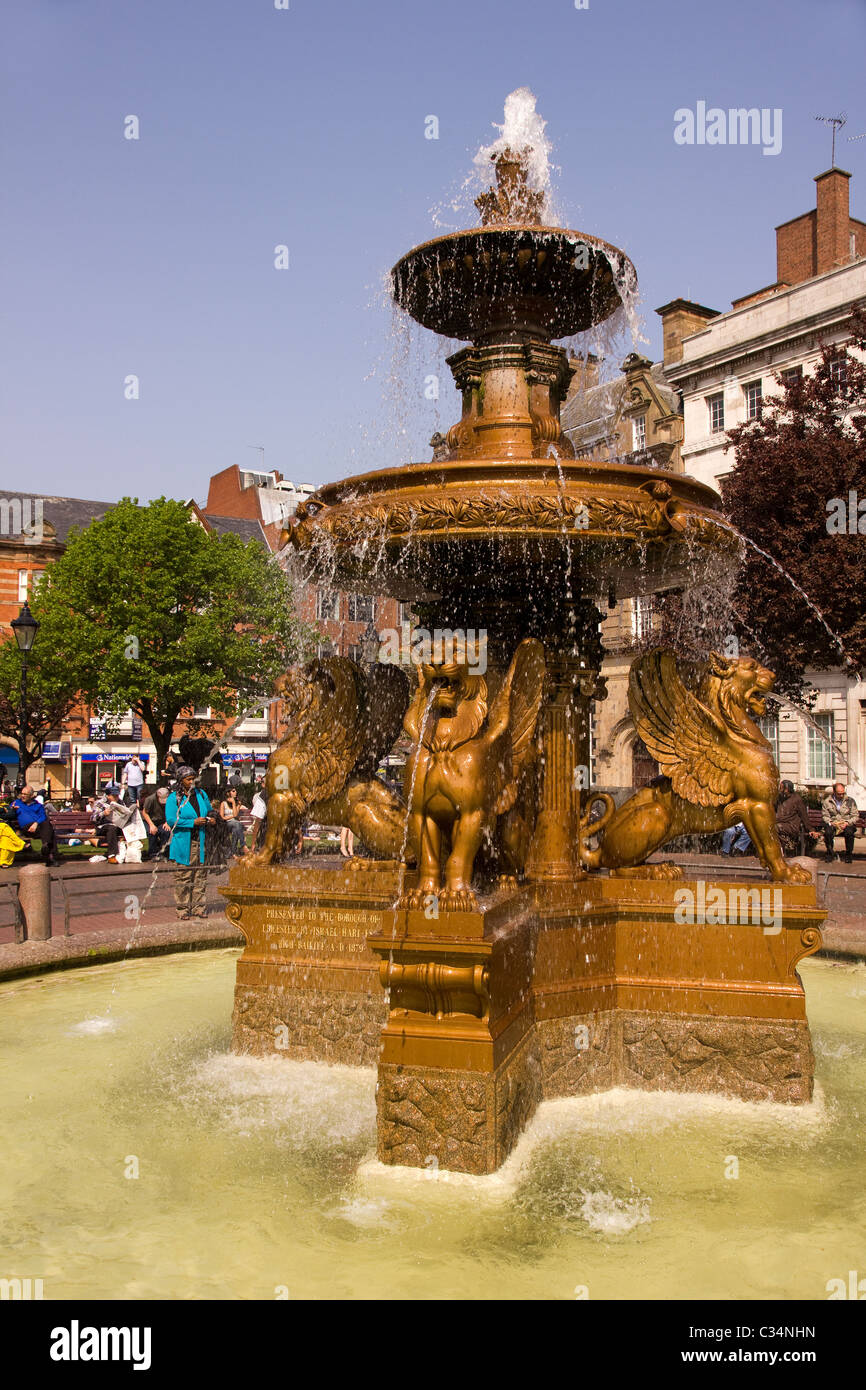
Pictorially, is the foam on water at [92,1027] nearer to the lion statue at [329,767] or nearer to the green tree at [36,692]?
the lion statue at [329,767]

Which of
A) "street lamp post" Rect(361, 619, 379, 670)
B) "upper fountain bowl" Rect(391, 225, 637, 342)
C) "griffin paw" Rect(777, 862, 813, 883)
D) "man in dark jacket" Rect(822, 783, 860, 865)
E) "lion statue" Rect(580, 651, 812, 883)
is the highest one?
"upper fountain bowl" Rect(391, 225, 637, 342)

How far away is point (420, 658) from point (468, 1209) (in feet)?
8.10

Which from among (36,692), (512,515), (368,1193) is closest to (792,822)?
(512,515)

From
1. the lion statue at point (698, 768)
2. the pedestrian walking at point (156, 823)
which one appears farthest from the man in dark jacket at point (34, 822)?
the lion statue at point (698, 768)

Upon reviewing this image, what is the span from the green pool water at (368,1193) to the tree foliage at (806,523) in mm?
16312

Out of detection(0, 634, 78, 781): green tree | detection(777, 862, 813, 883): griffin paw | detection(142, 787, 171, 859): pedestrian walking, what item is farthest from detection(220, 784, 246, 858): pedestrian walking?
detection(0, 634, 78, 781): green tree

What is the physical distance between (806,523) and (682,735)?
58.1 feet

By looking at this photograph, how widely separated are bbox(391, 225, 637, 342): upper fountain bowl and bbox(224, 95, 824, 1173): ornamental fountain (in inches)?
0.8

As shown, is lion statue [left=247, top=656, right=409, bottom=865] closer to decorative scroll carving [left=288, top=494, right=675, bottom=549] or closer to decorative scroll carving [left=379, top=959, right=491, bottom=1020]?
decorative scroll carving [left=288, top=494, right=675, bottom=549]

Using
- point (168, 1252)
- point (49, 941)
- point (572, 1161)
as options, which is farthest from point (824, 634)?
point (168, 1252)

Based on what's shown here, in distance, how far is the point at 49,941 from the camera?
369 inches

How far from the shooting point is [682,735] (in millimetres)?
6398

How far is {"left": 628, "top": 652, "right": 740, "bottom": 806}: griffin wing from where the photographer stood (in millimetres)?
6324
